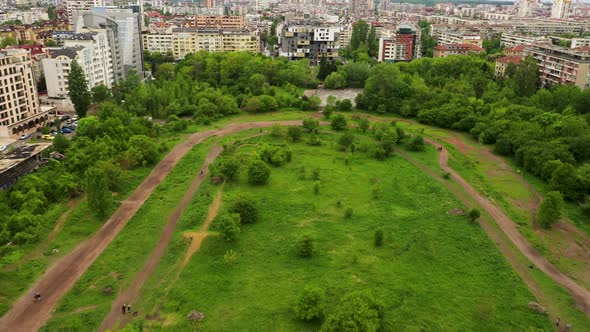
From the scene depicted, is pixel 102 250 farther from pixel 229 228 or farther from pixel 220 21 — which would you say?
pixel 220 21

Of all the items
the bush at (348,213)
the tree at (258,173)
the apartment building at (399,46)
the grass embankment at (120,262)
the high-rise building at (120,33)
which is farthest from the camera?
the apartment building at (399,46)

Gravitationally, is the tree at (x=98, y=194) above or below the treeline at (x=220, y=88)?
below

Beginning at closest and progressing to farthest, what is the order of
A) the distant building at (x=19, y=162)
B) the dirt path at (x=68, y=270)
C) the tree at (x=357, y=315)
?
1. the tree at (x=357, y=315)
2. the dirt path at (x=68, y=270)
3. the distant building at (x=19, y=162)

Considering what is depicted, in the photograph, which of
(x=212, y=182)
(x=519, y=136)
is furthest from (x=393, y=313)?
(x=519, y=136)

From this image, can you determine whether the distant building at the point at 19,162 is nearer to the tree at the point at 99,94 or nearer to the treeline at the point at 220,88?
the treeline at the point at 220,88

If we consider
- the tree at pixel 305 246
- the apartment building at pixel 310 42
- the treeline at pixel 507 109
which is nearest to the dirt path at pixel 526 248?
the treeline at pixel 507 109

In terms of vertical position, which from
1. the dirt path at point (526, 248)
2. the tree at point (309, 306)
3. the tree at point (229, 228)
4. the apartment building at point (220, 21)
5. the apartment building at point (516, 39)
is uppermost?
the apartment building at point (220, 21)

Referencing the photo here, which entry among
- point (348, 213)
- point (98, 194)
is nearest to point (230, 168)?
point (98, 194)
